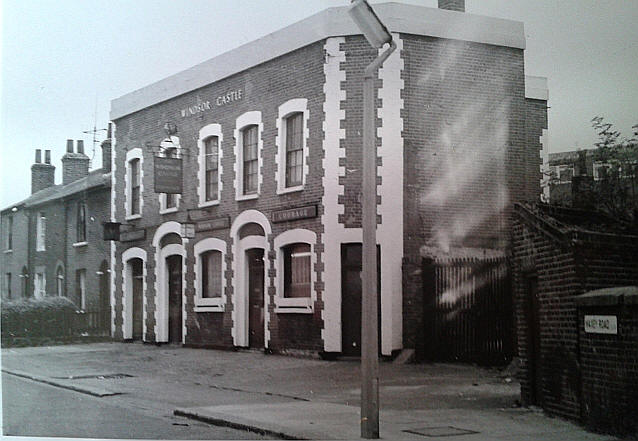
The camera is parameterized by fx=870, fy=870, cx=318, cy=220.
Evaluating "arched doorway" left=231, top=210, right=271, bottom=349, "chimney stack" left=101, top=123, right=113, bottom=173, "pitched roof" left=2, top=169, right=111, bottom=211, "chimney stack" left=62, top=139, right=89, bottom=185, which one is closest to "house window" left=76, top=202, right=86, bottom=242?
"pitched roof" left=2, top=169, right=111, bottom=211

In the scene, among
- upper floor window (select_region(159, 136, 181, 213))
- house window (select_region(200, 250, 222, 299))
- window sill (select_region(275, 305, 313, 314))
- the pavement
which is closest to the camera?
the pavement

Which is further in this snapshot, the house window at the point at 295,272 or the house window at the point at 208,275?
the house window at the point at 208,275

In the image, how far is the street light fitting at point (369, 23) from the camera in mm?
6099

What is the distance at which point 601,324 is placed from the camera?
6.02 m

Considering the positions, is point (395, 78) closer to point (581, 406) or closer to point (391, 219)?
point (391, 219)

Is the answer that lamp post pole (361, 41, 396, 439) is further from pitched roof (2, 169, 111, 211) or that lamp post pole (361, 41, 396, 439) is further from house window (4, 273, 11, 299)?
house window (4, 273, 11, 299)

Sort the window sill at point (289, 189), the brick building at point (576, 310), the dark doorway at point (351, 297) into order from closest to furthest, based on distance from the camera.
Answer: the brick building at point (576, 310) < the dark doorway at point (351, 297) < the window sill at point (289, 189)

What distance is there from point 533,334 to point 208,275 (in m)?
2.79

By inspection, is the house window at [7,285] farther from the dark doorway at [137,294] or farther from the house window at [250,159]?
the house window at [250,159]

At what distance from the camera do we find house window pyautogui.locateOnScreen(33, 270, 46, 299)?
7760mm

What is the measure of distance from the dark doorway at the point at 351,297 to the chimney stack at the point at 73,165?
2.72m

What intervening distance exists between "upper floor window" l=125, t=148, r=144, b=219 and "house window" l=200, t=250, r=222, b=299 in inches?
33.7

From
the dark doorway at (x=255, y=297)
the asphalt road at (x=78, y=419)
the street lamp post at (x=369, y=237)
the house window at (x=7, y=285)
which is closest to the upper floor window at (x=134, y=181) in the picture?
the house window at (x=7, y=285)

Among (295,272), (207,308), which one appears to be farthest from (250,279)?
(207,308)
